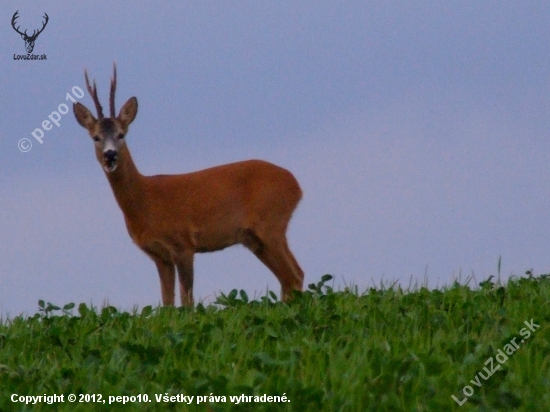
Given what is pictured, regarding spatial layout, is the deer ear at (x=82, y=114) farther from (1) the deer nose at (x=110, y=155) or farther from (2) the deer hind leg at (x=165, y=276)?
(2) the deer hind leg at (x=165, y=276)

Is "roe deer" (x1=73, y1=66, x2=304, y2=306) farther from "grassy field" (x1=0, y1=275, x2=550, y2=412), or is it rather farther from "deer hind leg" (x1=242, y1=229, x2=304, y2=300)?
"grassy field" (x1=0, y1=275, x2=550, y2=412)

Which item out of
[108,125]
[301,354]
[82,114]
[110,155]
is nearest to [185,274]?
[110,155]

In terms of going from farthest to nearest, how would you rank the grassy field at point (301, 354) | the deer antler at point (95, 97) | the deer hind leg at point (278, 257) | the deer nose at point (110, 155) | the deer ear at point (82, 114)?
the deer hind leg at point (278, 257)
the deer ear at point (82, 114)
the deer antler at point (95, 97)
the deer nose at point (110, 155)
the grassy field at point (301, 354)

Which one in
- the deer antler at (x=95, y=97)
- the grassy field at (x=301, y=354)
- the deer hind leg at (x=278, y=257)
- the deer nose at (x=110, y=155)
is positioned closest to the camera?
the grassy field at (x=301, y=354)

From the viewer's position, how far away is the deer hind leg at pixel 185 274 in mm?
Result: 10312

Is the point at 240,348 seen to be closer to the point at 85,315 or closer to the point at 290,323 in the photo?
the point at 290,323

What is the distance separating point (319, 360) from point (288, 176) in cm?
608

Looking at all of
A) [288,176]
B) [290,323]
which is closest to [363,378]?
[290,323]

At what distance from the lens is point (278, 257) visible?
1112 cm

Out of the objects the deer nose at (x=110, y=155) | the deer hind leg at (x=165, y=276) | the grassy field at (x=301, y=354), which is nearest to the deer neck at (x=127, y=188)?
the deer nose at (x=110, y=155)

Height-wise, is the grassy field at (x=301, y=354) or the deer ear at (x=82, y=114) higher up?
the deer ear at (x=82, y=114)

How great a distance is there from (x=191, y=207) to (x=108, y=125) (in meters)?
1.20

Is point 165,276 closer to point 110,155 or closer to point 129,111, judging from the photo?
point 110,155

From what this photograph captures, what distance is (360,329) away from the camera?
6.58 m
